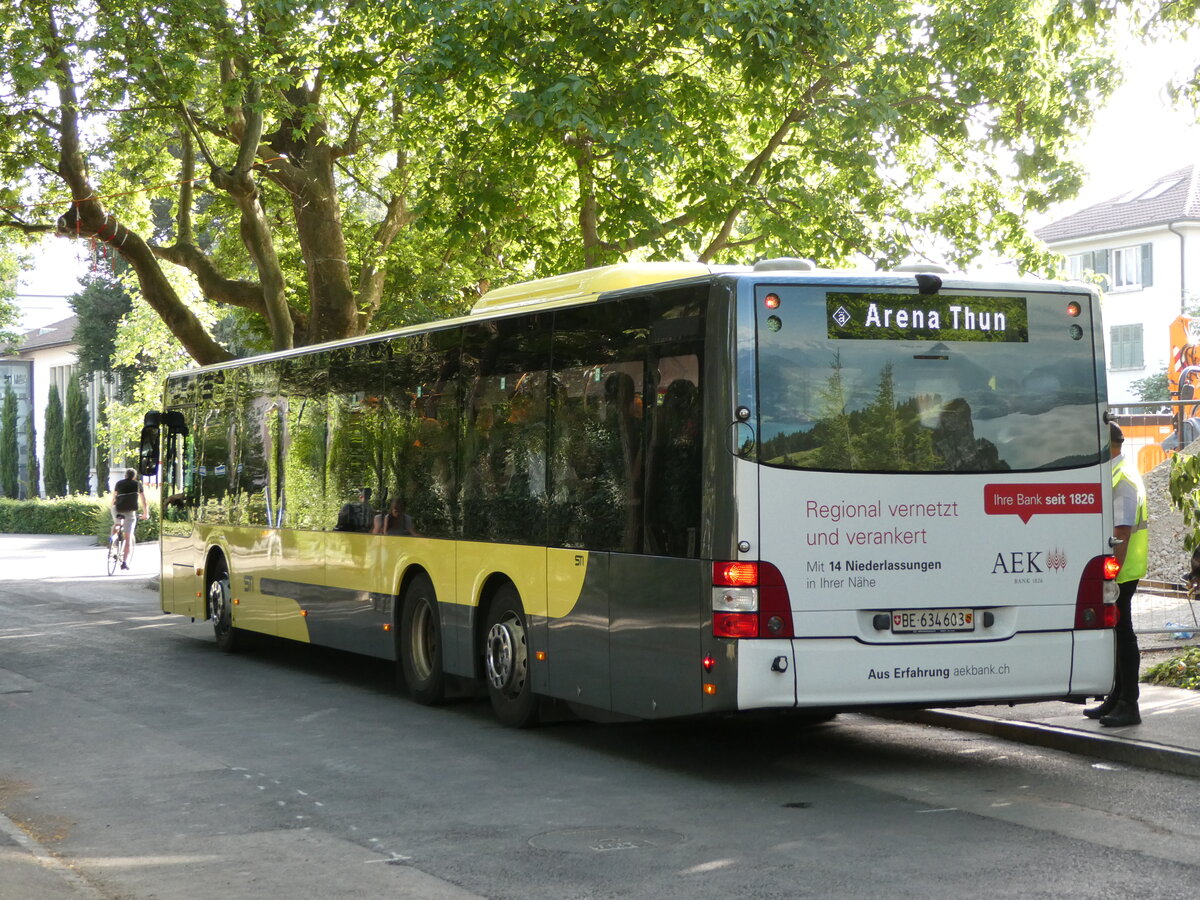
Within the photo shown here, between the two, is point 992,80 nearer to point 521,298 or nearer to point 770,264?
point 521,298

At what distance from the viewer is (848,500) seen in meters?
8.80

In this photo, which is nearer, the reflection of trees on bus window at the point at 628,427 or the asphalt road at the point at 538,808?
the asphalt road at the point at 538,808

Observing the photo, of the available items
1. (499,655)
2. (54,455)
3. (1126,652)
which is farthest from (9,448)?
(1126,652)

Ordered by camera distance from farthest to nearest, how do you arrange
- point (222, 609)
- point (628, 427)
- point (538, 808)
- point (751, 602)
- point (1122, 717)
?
point (222, 609), point (1122, 717), point (628, 427), point (751, 602), point (538, 808)

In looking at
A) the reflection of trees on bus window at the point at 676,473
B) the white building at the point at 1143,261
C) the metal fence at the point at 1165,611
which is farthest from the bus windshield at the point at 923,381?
the white building at the point at 1143,261

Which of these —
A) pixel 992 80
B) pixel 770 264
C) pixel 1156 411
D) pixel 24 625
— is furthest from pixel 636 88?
pixel 24 625

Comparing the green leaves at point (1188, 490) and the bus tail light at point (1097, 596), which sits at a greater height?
the green leaves at point (1188, 490)

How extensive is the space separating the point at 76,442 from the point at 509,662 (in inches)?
2605

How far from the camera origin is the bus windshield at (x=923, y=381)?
8797 mm

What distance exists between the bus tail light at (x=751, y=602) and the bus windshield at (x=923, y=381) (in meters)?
0.60

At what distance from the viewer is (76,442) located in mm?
73188

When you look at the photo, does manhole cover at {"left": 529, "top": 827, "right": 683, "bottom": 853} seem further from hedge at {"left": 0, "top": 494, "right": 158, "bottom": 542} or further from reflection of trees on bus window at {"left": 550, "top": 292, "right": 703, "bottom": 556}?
hedge at {"left": 0, "top": 494, "right": 158, "bottom": 542}

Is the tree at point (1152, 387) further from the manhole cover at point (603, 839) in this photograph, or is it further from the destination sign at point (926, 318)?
the manhole cover at point (603, 839)

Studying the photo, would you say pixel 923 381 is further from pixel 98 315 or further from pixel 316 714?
pixel 98 315
